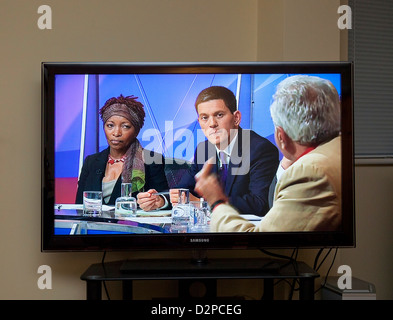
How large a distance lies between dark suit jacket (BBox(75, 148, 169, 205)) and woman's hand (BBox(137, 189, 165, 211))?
0.09ft

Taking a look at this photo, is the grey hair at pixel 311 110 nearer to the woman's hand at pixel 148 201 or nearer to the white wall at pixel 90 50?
the white wall at pixel 90 50

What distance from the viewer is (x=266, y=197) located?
236cm

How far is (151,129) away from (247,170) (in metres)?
0.47

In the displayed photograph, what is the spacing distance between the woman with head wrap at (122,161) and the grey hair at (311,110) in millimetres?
638

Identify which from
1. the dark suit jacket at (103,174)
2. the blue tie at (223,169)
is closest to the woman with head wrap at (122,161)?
the dark suit jacket at (103,174)

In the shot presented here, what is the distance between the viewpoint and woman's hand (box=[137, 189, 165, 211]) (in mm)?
2330

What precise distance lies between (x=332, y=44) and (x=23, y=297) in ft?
6.46

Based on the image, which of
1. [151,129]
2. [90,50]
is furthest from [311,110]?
[90,50]

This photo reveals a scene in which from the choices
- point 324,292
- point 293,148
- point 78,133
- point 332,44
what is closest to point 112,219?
point 78,133

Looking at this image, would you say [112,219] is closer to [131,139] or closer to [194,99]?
[131,139]

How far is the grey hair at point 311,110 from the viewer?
2377 mm

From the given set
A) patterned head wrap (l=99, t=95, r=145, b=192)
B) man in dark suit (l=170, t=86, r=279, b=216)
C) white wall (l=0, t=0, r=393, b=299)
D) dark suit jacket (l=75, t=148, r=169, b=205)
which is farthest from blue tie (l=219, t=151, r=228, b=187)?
white wall (l=0, t=0, r=393, b=299)

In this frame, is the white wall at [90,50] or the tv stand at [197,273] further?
the white wall at [90,50]

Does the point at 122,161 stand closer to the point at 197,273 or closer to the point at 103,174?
the point at 103,174
